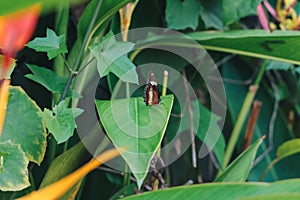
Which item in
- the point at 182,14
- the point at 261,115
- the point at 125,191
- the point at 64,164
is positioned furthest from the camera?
the point at 261,115

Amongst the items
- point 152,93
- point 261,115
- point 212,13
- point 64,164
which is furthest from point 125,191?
point 261,115

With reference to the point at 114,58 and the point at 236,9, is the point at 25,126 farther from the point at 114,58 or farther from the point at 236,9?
the point at 236,9

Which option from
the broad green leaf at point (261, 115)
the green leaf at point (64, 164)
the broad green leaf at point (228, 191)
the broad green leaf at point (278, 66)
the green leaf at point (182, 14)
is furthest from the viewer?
the broad green leaf at point (261, 115)

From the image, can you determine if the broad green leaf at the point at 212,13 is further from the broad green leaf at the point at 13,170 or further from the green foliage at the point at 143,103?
the broad green leaf at the point at 13,170

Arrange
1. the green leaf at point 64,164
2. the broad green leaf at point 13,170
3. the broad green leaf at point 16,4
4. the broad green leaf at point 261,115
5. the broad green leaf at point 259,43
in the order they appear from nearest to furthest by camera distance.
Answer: the broad green leaf at point 16,4
the broad green leaf at point 13,170
the green leaf at point 64,164
the broad green leaf at point 259,43
the broad green leaf at point 261,115

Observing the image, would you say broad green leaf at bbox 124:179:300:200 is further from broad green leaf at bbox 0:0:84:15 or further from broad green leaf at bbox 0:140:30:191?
broad green leaf at bbox 0:0:84:15

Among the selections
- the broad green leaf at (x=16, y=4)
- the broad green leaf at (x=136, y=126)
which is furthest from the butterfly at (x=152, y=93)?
the broad green leaf at (x=16, y=4)
